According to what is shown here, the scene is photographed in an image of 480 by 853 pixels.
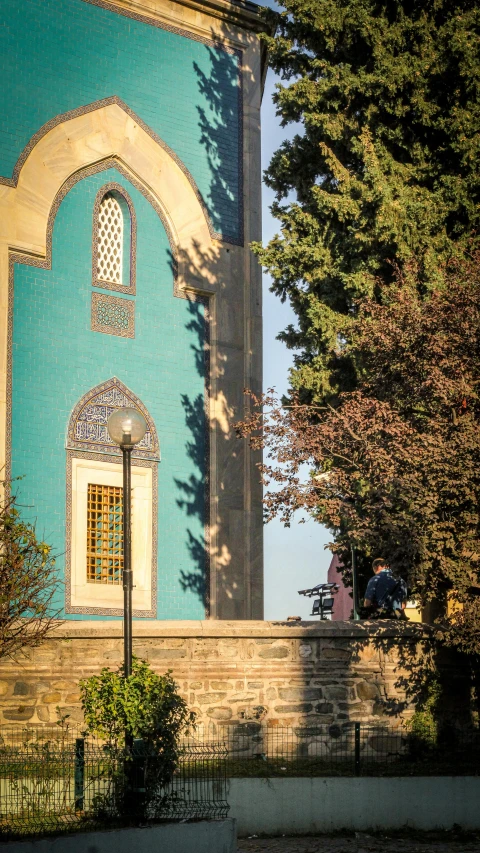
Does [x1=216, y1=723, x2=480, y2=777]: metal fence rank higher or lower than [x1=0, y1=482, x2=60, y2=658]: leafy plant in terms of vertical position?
lower

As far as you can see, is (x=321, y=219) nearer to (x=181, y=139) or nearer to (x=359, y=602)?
(x=181, y=139)

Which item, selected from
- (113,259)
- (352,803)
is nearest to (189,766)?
(352,803)

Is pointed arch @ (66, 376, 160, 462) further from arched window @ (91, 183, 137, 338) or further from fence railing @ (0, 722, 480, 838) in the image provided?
fence railing @ (0, 722, 480, 838)

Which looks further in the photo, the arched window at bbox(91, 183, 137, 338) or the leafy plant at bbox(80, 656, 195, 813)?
the arched window at bbox(91, 183, 137, 338)

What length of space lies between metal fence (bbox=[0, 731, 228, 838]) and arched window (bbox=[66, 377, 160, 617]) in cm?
679

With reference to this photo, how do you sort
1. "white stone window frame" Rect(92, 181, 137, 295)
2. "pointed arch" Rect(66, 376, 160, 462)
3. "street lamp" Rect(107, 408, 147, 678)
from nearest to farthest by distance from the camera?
"street lamp" Rect(107, 408, 147, 678) → "pointed arch" Rect(66, 376, 160, 462) → "white stone window frame" Rect(92, 181, 137, 295)

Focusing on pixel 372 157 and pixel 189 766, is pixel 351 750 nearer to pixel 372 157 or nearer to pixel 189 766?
pixel 189 766

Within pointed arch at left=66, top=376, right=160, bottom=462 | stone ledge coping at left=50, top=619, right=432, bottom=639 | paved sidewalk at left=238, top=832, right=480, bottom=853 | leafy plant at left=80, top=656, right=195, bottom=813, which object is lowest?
paved sidewalk at left=238, top=832, right=480, bottom=853

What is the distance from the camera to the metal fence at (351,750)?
13117 millimetres

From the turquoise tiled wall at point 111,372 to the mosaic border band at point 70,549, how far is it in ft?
0.34

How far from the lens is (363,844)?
11953 millimetres

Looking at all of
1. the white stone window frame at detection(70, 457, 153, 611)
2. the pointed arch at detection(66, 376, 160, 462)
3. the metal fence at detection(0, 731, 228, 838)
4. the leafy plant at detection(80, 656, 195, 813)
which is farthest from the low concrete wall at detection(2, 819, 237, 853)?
the pointed arch at detection(66, 376, 160, 462)

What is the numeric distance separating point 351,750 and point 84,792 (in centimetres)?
449

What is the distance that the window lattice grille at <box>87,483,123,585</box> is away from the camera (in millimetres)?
17714
